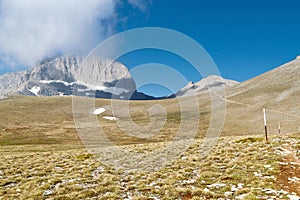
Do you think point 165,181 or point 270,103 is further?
point 270,103

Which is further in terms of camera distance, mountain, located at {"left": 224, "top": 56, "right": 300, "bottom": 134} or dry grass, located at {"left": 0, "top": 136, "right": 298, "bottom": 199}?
mountain, located at {"left": 224, "top": 56, "right": 300, "bottom": 134}

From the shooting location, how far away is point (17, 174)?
22484mm

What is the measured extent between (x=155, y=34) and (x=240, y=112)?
4633 inches

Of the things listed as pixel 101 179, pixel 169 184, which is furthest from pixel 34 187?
pixel 169 184

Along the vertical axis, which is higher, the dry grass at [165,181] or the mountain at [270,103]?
the mountain at [270,103]

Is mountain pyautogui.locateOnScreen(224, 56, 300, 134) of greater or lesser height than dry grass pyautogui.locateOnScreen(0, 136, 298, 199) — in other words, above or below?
above

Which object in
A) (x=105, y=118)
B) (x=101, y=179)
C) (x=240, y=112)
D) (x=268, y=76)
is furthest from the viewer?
(x=268, y=76)

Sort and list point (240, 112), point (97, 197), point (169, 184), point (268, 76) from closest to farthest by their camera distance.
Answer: point (97, 197), point (169, 184), point (240, 112), point (268, 76)

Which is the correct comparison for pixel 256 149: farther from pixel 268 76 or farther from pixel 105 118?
pixel 268 76

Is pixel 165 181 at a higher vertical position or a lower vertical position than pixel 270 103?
lower

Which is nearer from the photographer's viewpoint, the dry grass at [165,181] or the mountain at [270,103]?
the dry grass at [165,181]

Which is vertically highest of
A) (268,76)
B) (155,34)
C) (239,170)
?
(268,76)

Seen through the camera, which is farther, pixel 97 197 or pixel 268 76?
pixel 268 76

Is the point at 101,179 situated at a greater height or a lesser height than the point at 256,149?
lesser
